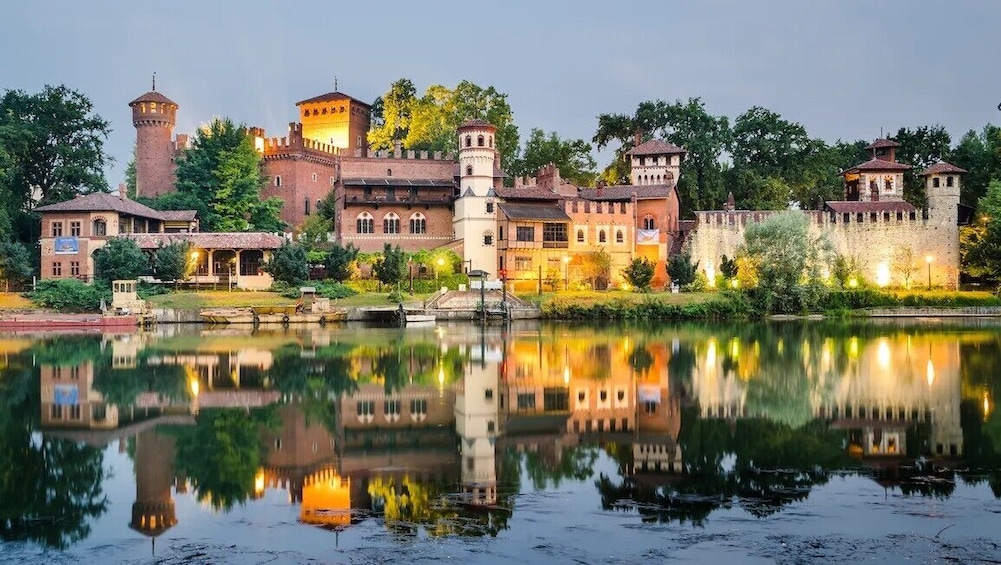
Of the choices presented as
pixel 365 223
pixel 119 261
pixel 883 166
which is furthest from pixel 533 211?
pixel 119 261

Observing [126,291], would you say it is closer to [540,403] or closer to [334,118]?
[334,118]

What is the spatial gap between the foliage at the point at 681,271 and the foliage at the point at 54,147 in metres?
32.6

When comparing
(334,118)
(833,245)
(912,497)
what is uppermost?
(334,118)

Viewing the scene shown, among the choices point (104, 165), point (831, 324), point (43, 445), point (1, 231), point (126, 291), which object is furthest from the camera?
point (104, 165)

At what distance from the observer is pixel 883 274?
184 ft

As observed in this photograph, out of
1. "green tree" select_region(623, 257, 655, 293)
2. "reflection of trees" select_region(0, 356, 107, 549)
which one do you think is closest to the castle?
"green tree" select_region(623, 257, 655, 293)

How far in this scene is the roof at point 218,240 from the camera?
169 ft

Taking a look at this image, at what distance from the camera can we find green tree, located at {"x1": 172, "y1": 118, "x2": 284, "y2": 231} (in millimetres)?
57375

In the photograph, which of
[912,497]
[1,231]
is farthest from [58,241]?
[912,497]

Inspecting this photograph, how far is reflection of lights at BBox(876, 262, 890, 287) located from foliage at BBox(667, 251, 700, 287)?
11031 mm

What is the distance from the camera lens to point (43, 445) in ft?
45.0

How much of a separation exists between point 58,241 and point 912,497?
164 feet

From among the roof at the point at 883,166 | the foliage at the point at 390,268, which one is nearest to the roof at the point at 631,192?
the roof at the point at 883,166

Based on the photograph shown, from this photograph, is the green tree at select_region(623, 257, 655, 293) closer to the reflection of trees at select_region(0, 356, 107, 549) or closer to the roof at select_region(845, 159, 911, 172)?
the roof at select_region(845, 159, 911, 172)
